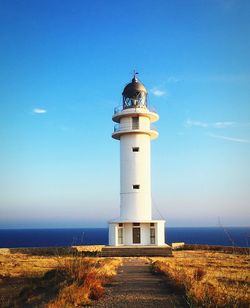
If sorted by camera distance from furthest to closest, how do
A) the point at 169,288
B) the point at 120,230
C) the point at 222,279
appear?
the point at 120,230 < the point at 222,279 < the point at 169,288

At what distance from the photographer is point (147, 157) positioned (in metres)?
29.0

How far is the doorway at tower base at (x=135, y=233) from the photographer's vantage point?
27.6m

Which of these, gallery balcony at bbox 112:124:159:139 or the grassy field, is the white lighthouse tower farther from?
the grassy field

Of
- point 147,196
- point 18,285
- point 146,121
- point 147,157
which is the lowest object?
point 18,285

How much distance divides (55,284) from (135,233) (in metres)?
15.6

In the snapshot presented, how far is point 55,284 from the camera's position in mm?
12625

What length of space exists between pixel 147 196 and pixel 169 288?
17220 mm

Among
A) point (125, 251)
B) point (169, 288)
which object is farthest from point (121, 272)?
point (125, 251)

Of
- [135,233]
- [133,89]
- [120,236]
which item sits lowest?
[120,236]

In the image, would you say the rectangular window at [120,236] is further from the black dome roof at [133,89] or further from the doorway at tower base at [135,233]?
the black dome roof at [133,89]

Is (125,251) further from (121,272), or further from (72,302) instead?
(72,302)

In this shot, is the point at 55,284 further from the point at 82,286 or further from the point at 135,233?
the point at 135,233

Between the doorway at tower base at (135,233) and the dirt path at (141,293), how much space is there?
44.8 feet

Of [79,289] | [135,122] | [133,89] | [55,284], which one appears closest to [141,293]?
[79,289]
